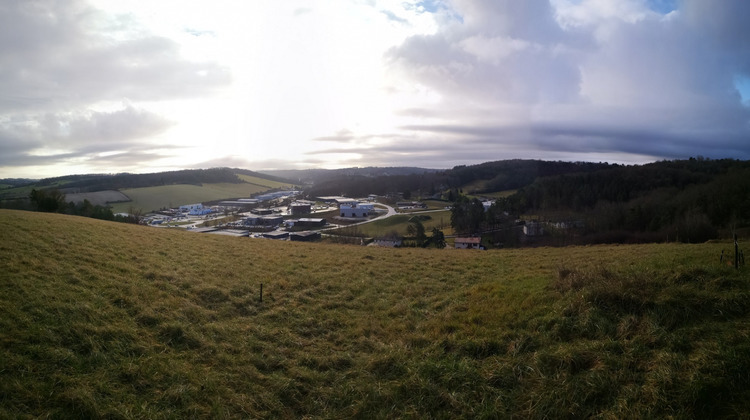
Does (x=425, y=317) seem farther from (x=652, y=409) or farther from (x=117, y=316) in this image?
(x=117, y=316)

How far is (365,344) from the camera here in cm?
766

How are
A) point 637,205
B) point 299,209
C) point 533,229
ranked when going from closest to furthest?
point 637,205 → point 533,229 → point 299,209

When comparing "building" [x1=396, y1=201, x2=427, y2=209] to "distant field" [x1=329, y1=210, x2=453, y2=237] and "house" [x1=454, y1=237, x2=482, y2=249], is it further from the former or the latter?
"house" [x1=454, y1=237, x2=482, y2=249]

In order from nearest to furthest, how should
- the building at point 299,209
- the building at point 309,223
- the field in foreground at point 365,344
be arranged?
the field in foreground at point 365,344 < the building at point 309,223 < the building at point 299,209

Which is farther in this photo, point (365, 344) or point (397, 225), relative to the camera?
point (397, 225)

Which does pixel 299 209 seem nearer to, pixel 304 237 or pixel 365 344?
pixel 304 237

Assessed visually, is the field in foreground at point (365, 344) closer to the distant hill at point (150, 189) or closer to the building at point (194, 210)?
the building at point (194, 210)

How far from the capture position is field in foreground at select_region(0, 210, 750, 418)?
4.91 m

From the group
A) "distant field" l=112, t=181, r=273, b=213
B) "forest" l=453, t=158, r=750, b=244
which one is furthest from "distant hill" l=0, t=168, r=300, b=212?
"forest" l=453, t=158, r=750, b=244

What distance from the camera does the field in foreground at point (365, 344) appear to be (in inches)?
193

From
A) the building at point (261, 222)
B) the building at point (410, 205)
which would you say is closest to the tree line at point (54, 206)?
the building at point (261, 222)

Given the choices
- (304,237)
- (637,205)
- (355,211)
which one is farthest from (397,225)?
(637,205)

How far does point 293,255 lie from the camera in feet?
54.5

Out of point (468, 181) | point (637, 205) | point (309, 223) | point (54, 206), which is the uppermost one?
point (468, 181)
